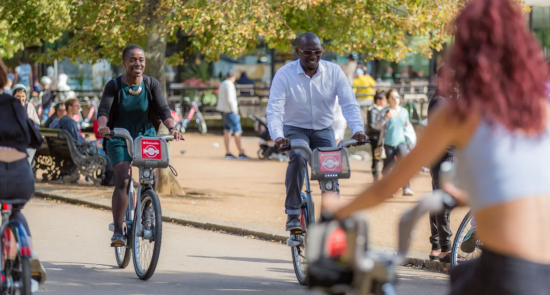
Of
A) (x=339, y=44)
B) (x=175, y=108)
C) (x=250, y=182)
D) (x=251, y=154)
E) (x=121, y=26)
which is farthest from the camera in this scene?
(x=175, y=108)

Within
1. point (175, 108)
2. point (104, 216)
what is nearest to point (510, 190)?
point (104, 216)

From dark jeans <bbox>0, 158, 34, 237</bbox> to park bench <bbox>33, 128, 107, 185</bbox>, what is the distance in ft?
26.8

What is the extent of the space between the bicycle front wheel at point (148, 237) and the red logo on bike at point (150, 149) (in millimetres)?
259

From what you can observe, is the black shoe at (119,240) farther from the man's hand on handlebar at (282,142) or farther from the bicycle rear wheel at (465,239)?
the bicycle rear wheel at (465,239)

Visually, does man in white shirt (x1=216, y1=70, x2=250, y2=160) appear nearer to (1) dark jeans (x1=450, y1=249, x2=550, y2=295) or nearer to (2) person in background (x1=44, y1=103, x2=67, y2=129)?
(2) person in background (x1=44, y1=103, x2=67, y2=129)

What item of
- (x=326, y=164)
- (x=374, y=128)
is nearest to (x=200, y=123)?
(x=374, y=128)

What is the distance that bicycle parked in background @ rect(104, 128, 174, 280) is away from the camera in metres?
6.55

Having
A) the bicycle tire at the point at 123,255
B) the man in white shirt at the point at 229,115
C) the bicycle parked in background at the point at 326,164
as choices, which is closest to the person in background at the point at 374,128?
the man in white shirt at the point at 229,115

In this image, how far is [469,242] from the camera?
6.18m

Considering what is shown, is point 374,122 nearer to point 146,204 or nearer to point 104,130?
point 146,204

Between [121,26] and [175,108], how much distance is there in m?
14.6

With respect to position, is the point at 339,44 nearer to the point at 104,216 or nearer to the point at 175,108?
the point at 104,216

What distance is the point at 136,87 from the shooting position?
711 cm

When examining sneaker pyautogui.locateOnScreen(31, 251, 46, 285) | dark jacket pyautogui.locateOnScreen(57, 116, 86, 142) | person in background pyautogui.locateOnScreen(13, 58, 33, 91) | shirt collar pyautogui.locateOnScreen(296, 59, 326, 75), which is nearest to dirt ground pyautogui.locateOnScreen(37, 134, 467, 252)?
dark jacket pyautogui.locateOnScreen(57, 116, 86, 142)
